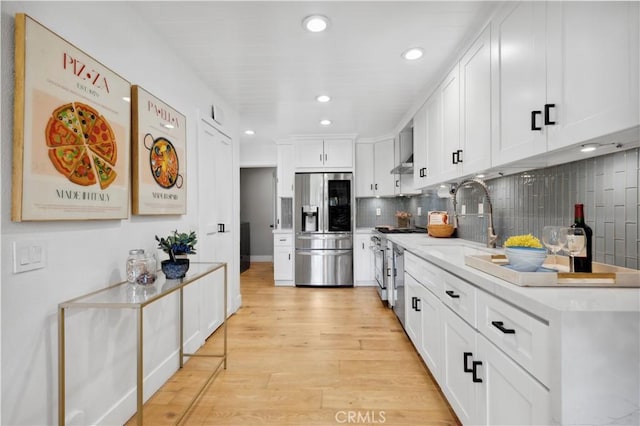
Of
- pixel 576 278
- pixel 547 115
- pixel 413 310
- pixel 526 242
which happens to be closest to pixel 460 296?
pixel 526 242

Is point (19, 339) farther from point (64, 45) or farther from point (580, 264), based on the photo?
point (580, 264)

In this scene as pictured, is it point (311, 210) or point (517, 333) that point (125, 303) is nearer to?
point (517, 333)

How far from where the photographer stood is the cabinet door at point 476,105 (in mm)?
1914

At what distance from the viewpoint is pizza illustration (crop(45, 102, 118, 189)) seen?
1.29 metres

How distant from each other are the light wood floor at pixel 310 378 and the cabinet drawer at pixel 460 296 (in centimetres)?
71

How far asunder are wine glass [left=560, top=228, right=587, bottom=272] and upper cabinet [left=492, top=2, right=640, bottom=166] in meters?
0.35

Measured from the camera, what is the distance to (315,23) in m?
1.98

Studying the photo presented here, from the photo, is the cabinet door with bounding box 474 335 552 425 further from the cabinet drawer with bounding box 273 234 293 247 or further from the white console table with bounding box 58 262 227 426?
the cabinet drawer with bounding box 273 234 293 247

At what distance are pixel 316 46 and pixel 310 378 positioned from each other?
2.41 meters

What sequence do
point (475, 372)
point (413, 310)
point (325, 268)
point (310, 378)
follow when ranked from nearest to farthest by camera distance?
1. point (475, 372)
2. point (310, 378)
3. point (413, 310)
4. point (325, 268)

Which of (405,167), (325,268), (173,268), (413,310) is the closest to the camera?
(173,268)

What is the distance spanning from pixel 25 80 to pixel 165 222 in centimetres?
119

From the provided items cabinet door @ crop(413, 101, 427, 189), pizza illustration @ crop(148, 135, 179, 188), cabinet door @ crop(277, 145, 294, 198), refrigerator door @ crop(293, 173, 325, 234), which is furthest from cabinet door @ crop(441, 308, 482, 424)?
cabinet door @ crop(277, 145, 294, 198)

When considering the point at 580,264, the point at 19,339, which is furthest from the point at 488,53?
the point at 19,339
